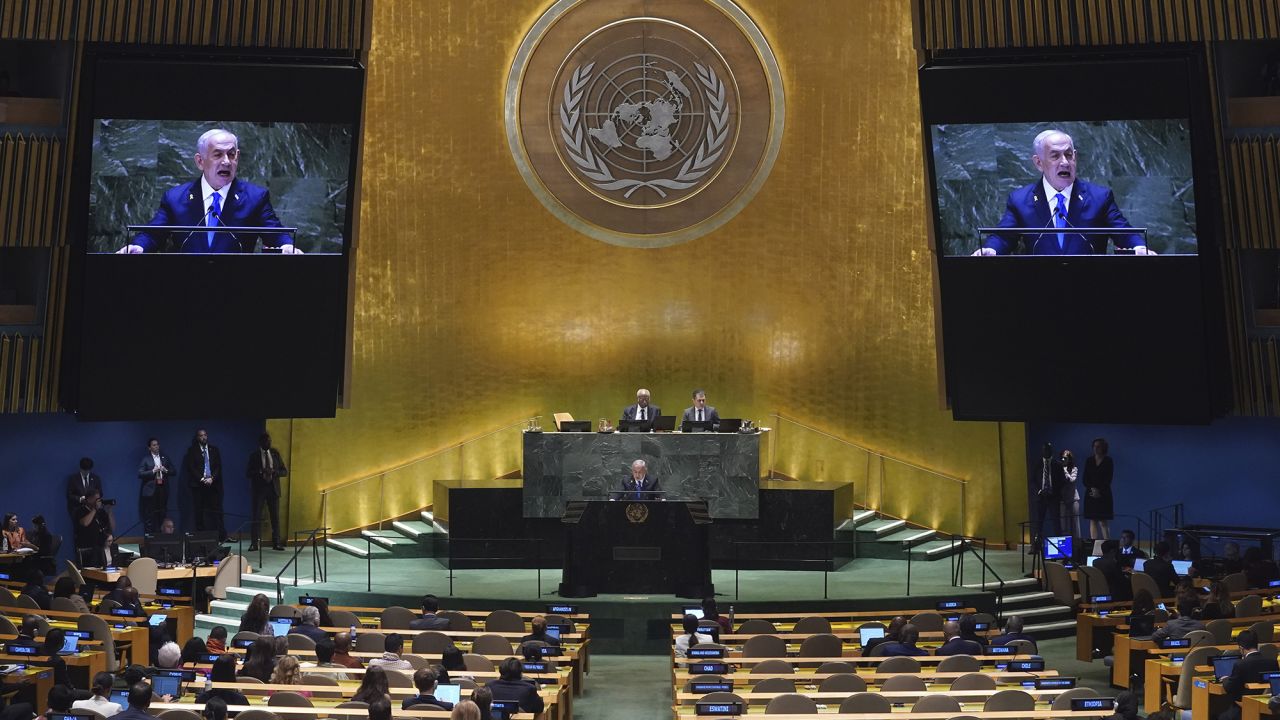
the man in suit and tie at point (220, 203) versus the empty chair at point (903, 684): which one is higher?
the man in suit and tie at point (220, 203)

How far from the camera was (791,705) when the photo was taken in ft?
31.7

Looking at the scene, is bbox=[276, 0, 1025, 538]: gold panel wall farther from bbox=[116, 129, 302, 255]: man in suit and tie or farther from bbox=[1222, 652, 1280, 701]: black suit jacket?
bbox=[1222, 652, 1280, 701]: black suit jacket

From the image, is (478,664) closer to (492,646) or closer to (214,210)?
(492,646)

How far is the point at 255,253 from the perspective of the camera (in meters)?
15.7

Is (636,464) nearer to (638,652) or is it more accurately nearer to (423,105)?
(638,652)

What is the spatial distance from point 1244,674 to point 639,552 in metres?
6.76

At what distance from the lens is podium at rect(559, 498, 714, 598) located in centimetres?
1588

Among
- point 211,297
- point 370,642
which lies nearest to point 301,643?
point 370,642

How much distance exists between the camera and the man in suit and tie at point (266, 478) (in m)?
18.8

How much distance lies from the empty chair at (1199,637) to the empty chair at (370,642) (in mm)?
6558

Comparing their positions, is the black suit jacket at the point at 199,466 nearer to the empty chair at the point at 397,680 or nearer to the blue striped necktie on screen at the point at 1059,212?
the empty chair at the point at 397,680

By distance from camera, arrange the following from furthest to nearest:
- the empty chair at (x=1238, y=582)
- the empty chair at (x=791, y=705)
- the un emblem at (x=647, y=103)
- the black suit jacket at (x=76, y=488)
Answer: the un emblem at (x=647, y=103), the black suit jacket at (x=76, y=488), the empty chair at (x=1238, y=582), the empty chair at (x=791, y=705)

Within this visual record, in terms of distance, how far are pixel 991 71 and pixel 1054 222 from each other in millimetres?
1701

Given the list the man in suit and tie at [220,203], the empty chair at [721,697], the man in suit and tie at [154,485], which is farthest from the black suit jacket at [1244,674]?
the man in suit and tie at [154,485]
